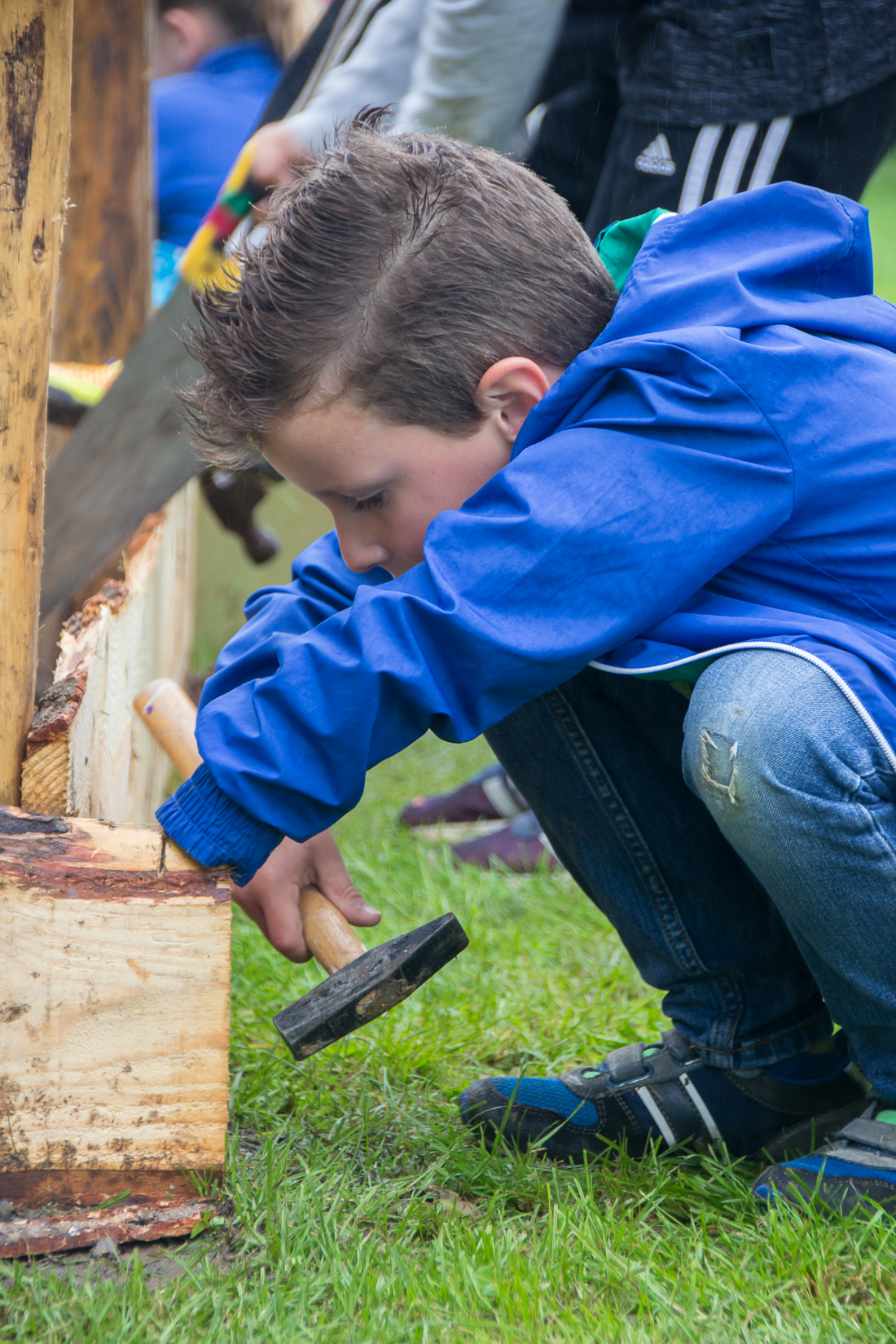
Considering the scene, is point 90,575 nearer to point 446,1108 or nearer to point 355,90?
point 355,90

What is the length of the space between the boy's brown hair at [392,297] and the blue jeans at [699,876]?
0.43 meters

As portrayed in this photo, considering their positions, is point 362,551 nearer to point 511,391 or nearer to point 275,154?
point 511,391

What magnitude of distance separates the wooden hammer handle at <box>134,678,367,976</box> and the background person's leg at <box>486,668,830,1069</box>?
337mm

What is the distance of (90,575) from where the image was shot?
8.20 feet

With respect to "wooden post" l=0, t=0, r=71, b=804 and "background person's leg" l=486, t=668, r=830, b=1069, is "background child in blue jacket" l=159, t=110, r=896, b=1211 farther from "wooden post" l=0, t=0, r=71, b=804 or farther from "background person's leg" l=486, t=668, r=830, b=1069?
"wooden post" l=0, t=0, r=71, b=804

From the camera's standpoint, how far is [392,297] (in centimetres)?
142

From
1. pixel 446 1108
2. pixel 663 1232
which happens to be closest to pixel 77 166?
pixel 446 1108

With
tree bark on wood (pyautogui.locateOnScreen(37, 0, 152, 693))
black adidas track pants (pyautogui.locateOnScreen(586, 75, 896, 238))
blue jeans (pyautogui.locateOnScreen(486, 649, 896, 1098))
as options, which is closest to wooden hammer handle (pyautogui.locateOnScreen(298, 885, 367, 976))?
blue jeans (pyautogui.locateOnScreen(486, 649, 896, 1098))

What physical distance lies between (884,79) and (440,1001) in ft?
5.51

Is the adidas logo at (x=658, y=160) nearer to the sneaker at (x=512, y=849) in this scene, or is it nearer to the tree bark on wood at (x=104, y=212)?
the sneaker at (x=512, y=849)

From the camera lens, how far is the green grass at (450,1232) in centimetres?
114

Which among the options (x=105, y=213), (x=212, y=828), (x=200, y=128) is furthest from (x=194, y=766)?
(x=200, y=128)

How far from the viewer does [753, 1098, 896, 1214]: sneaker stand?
52.7 inches

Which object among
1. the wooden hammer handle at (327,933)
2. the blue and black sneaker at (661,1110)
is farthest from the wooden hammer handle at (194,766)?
the blue and black sneaker at (661,1110)
